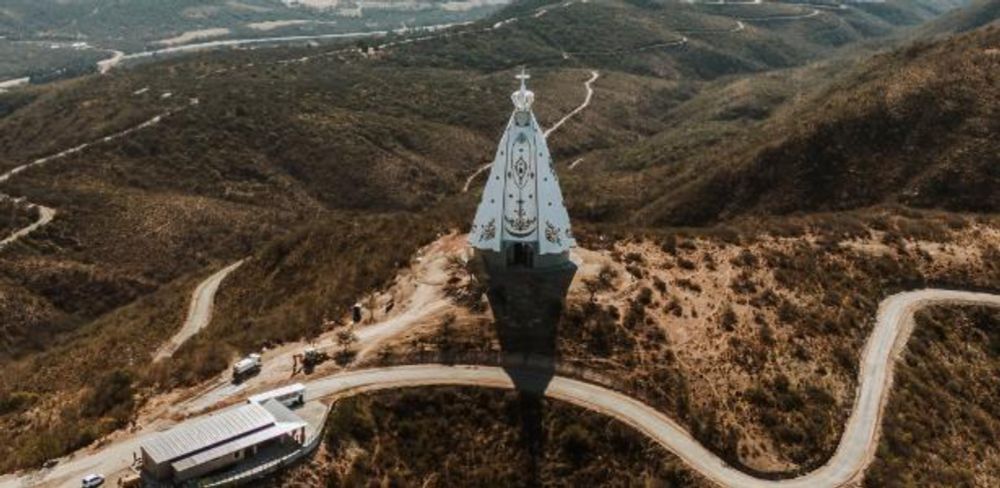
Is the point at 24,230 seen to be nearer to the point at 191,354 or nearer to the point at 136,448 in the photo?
the point at 191,354

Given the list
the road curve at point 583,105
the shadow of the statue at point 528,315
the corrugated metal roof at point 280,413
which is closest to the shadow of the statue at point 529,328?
the shadow of the statue at point 528,315

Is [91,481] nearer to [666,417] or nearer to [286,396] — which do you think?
[286,396]

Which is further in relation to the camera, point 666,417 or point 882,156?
point 882,156

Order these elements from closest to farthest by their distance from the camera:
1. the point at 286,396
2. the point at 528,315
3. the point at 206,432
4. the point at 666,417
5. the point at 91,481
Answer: the point at 91,481 → the point at 206,432 → the point at 286,396 → the point at 666,417 → the point at 528,315

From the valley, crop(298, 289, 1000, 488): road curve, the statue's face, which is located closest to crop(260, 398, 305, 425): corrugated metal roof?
the valley

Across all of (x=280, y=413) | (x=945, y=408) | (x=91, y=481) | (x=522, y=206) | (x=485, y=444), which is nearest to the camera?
(x=91, y=481)

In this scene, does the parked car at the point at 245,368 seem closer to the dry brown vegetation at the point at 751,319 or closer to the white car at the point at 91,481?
the dry brown vegetation at the point at 751,319

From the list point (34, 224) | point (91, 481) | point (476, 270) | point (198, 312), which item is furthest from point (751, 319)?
point (34, 224)
